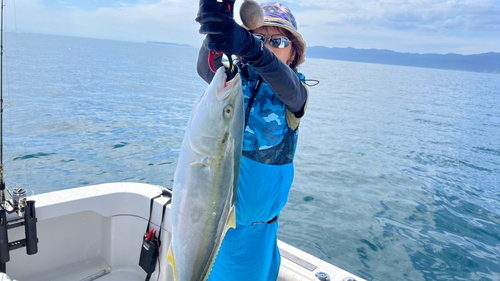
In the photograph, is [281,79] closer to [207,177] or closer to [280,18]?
[280,18]

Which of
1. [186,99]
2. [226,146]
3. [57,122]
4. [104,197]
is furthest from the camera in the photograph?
[186,99]

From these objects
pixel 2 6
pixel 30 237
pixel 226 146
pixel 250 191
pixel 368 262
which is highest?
Answer: pixel 2 6

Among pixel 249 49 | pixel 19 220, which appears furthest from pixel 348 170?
pixel 249 49

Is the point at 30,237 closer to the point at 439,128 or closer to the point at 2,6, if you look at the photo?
the point at 2,6

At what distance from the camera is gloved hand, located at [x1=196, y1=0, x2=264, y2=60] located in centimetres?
146

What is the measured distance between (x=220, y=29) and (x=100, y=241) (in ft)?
10.6

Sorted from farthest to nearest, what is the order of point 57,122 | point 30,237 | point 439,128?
point 439,128, point 57,122, point 30,237

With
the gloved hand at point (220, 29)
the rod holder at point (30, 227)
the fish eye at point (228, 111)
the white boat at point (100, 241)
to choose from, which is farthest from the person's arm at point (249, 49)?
the rod holder at point (30, 227)

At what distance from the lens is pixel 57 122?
43.4ft

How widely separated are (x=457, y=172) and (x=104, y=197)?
36.3 ft

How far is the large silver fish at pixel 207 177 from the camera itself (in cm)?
147

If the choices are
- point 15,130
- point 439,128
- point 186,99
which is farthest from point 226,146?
point 186,99

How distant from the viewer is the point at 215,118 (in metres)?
1.47

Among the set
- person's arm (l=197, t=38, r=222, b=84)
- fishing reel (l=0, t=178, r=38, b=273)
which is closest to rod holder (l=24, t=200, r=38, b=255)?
fishing reel (l=0, t=178, r=38, b=273)
